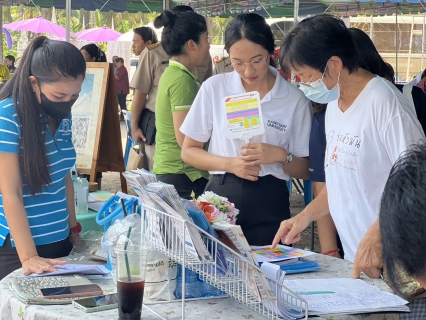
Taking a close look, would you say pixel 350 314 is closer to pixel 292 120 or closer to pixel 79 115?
pixel 292 120

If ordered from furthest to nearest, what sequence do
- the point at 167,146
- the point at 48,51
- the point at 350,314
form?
the point at 167,146, the point at 48,51, the point at 350,314

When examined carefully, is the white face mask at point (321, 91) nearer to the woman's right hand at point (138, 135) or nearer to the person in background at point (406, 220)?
the person in background at point (406, 220)

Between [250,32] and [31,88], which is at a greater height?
[250,32]

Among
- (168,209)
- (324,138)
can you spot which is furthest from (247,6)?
(168,209)

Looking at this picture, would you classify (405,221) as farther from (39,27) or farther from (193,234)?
(39,27)

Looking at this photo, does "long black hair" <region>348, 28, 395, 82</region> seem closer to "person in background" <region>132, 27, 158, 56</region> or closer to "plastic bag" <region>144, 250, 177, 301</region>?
"plastic bag" <region>144, 250, 177, 301</region>

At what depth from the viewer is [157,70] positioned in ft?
16.5

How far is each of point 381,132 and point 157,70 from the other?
3.08 metres

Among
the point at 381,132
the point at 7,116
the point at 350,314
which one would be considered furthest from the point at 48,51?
the point at 350,314

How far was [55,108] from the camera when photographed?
2.36m

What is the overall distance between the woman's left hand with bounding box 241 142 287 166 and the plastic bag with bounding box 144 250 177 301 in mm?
765

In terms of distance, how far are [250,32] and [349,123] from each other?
0.66 metres

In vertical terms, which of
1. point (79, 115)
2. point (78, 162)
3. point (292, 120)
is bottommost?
point (78, 162)

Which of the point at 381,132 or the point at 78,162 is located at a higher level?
the point at 381,132
